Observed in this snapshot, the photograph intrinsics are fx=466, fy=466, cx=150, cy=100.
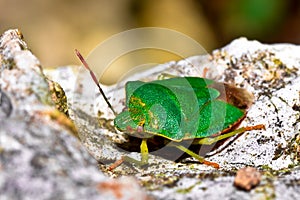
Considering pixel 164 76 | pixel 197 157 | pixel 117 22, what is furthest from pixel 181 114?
pixel 117 22

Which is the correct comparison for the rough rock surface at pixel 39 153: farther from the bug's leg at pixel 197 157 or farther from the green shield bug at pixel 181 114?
the bug's leg at pixel 197 157

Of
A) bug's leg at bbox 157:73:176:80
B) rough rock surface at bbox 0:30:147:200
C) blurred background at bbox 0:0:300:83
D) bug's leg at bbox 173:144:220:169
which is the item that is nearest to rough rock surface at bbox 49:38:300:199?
bug's leg at bbox 173:144:220:169

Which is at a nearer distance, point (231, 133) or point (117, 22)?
point (231, 133)

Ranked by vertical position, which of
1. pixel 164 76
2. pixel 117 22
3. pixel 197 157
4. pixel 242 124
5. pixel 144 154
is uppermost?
pixel 117 22

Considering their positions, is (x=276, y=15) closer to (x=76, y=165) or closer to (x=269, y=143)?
(x=269, y=143)

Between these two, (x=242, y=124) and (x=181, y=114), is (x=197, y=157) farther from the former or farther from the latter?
(x=242, y=124)

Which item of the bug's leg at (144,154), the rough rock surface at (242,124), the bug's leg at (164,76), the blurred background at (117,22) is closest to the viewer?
the rough rock surface at (242,124)

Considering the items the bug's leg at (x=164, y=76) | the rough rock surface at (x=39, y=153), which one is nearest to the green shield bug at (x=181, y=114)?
the bug's leg at (x=164, y=76)
